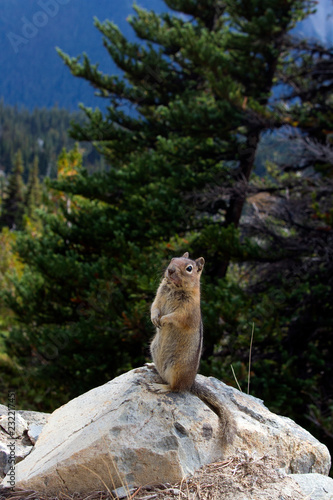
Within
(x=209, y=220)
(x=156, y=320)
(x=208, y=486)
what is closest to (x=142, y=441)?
(x=208, y=486)

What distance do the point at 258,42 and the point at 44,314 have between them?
9650 millimetres

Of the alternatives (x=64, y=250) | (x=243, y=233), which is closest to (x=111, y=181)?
(x=64, y=250)

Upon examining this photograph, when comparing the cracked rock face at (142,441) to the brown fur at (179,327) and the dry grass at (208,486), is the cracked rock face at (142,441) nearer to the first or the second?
the dry grass at (208,486)

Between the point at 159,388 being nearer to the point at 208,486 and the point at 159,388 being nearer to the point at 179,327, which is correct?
the point at 179,327

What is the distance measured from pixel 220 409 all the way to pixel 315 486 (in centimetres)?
95

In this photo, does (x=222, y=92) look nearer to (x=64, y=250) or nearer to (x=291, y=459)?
(x=64, y=250)

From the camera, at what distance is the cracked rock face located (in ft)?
9.52

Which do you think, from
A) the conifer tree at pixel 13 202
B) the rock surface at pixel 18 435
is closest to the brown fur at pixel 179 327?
the rock surface at pixel 18 435

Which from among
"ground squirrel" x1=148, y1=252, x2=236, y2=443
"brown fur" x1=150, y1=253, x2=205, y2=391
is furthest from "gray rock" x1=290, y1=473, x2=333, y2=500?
"brown fur" x1=150, y1=253, x2=205, y2=391

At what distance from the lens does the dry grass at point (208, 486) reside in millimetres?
2699

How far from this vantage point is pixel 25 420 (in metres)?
4.27

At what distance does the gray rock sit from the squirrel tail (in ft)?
1.78

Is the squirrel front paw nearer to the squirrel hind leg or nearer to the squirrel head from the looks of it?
the squirrel head

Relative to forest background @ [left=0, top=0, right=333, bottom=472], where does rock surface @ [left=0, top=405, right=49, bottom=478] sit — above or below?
below
